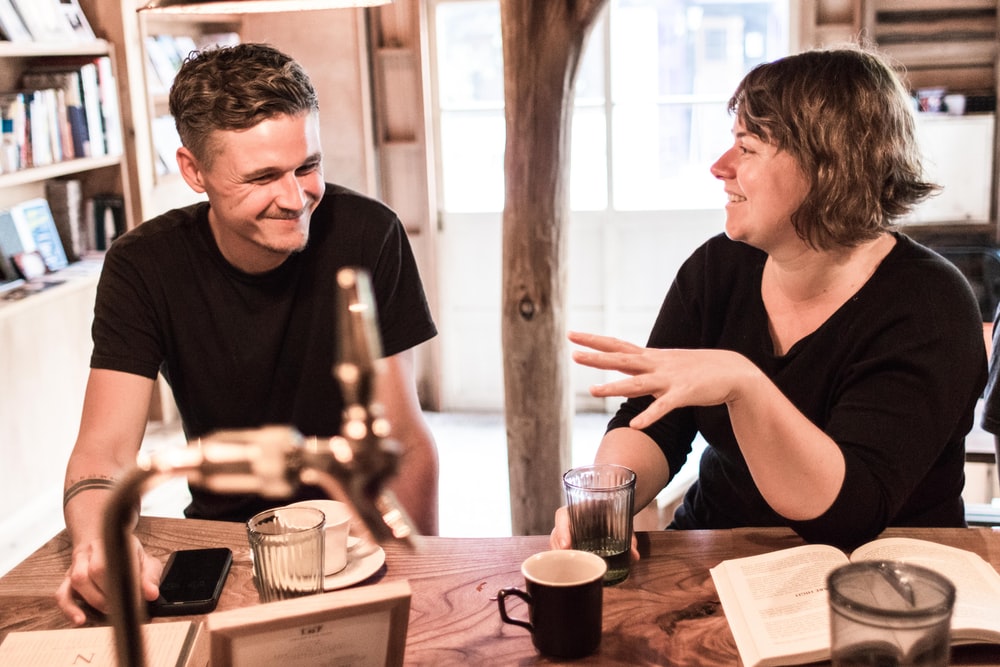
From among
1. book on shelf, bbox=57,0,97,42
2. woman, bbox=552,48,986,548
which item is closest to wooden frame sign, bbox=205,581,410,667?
woman, bbox=552,48,986,548

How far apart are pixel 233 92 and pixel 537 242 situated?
3.61 feet

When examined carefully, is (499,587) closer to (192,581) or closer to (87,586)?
(192,581)

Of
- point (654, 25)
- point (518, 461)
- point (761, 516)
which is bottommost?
point (518, 461)

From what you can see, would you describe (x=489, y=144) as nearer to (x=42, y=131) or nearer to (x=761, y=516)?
(x=42, y=131)

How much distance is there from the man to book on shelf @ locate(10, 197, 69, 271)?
1.85 m

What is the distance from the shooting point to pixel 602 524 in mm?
1233

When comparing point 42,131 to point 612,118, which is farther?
point 612,118

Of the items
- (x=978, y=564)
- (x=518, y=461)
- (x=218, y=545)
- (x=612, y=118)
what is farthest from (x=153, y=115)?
(x=978, y=564)

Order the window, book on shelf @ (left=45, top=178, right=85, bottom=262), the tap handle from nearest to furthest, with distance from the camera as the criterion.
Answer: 1. the tap handle
2. book on shelf @ (left=45, top=178, right=85, bottom=262)
3. the window

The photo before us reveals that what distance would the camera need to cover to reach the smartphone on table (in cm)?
119

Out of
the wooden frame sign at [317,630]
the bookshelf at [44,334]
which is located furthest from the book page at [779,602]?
the bookshelf at [44,334]

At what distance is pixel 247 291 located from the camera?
1.71 m

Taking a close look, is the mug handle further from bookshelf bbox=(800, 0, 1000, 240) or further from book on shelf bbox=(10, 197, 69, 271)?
bookshelf bbox=(800, 0, 1000, 240)

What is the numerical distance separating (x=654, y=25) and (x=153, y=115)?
2070mm
